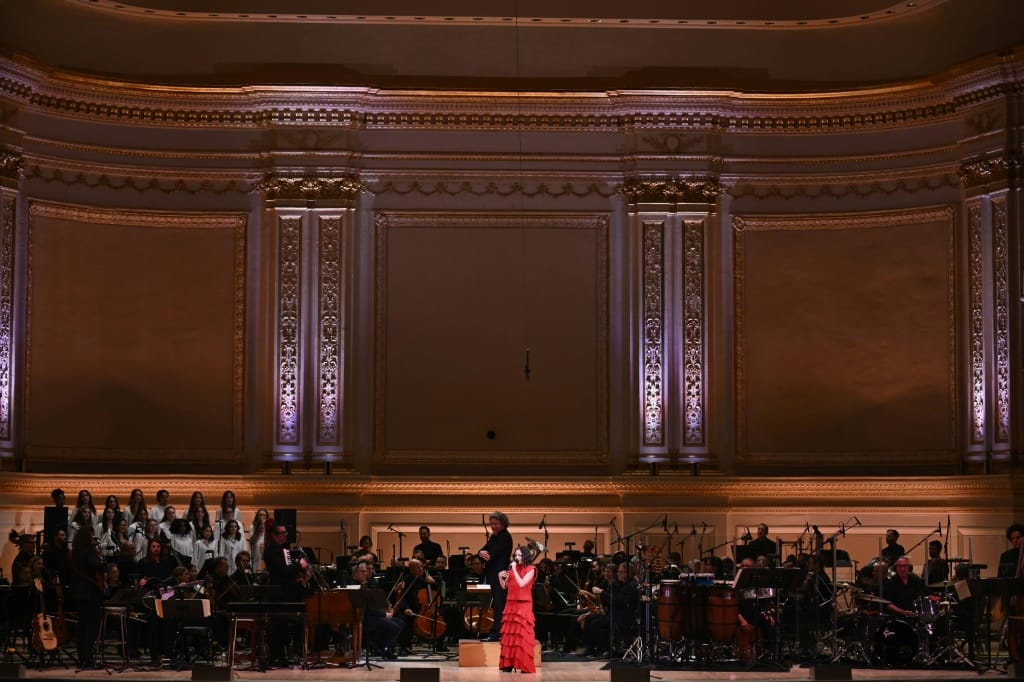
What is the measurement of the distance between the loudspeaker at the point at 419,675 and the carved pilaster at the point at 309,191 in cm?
860

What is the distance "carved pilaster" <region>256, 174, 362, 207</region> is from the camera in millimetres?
22234

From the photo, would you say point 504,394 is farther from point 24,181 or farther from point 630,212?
point 24,181

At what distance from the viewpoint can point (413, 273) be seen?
2266 centimetres

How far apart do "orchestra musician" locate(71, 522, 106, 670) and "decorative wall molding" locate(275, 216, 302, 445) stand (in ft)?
17.9

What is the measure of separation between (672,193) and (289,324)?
16.5 ft

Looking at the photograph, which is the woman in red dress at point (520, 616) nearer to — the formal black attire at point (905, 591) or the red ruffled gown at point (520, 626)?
the red ruffled gown at point (520, 626)

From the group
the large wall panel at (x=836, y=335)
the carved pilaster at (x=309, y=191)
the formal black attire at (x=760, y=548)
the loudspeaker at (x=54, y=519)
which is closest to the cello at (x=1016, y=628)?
the formal black attire at (x=760, y=548)

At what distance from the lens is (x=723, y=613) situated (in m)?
16.9

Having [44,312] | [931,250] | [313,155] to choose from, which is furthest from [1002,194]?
[44,312]

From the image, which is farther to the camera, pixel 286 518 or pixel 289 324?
pixel 289 324

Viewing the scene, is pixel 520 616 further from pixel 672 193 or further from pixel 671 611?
pixel 672 193

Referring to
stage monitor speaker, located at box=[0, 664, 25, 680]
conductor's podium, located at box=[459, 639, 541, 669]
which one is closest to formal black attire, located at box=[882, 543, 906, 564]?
conductor's podium, located at box=[459, 639, 541, 669]

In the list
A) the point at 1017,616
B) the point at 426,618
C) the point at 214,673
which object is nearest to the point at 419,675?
the point at 214,673

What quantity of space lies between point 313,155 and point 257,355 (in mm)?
2575
